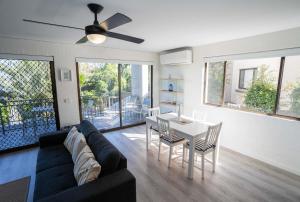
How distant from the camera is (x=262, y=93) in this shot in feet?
10.2

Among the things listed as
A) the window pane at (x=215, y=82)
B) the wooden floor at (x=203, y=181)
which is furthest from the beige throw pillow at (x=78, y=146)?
the window pane at (x=215, y=82)

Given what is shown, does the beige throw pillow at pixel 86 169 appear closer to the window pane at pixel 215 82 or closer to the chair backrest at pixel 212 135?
the chair backrest at pixel 212 135

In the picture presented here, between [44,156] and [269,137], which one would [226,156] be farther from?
[44,156]

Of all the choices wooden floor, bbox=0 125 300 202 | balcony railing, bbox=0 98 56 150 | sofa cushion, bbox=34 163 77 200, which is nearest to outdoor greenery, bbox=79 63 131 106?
balcony railing, bbox=0 98 56 150

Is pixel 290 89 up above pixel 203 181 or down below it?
above

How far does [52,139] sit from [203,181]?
2.55 meters

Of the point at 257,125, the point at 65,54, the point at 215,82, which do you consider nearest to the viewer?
the point at 257,125

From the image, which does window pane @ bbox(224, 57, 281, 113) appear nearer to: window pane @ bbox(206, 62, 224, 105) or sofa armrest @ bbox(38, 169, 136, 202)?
window pane @ bbox(206, 62, 224, 105)

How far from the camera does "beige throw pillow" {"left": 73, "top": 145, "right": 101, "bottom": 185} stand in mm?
1614

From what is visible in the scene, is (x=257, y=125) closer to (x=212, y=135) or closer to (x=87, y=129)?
(x=212, y=135)

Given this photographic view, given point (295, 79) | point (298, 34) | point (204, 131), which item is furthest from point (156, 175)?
point (298, 34)

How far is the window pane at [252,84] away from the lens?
9.83ft

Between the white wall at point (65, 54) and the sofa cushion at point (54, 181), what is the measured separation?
6.86 ft

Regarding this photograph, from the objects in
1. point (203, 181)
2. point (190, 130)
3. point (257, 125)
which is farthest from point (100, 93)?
point (257, 125)
